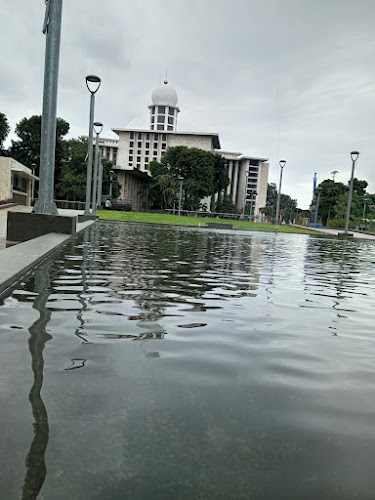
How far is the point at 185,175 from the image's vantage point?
8856cm

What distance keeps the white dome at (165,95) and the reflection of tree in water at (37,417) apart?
137 m

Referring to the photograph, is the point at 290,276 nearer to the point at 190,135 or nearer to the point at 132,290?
the point at 132,290

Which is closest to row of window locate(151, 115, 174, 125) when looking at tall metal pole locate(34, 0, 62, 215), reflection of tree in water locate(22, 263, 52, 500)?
tall metal pole locate(34, 0, 62, 215)

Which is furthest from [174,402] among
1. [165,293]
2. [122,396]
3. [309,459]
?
[165,293]

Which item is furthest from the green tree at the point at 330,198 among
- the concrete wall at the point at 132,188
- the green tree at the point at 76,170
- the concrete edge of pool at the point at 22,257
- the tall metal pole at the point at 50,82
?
the concrete edge of pool at the point at 22,257

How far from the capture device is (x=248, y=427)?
99.9 inches

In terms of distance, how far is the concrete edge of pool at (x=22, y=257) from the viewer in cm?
618

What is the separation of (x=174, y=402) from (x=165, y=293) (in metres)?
3.65

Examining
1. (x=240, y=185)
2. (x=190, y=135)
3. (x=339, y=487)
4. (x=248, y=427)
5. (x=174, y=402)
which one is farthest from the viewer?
(x=240, y=185)

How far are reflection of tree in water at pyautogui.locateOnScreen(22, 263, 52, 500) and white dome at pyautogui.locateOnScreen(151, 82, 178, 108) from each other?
450ft

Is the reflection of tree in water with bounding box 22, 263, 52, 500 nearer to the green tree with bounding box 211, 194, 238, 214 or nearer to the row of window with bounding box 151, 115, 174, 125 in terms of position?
the green tree with bounding box 211, 194, 238, 214

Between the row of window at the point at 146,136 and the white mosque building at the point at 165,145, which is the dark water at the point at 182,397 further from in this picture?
the row of window at the point at 146,136

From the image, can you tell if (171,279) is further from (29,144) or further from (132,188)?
(132,188)

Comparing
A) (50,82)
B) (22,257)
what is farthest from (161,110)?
(22,257)
